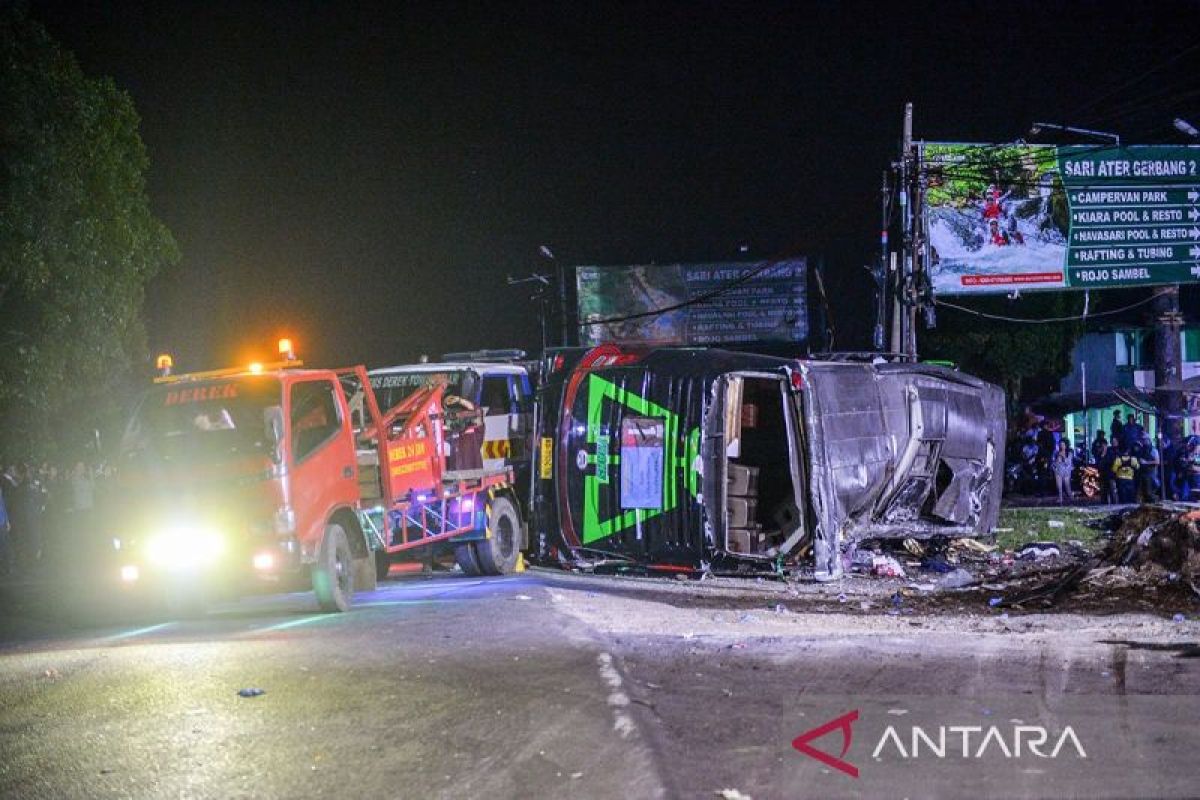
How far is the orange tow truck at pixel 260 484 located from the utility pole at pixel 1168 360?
16.4 m

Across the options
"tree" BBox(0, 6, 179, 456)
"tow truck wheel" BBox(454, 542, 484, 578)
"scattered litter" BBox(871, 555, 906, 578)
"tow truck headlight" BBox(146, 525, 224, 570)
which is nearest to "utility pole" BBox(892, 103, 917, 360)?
"scattered litter" BBox(871, 555, 906, 578)

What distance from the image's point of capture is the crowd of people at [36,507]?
18.8 m

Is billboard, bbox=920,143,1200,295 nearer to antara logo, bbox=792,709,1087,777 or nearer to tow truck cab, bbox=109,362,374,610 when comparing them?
tow truck cab, bbox=109,362,374,610

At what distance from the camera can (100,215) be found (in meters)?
21.0

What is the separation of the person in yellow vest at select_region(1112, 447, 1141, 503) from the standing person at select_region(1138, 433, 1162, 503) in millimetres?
181

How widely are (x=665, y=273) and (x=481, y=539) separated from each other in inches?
1115

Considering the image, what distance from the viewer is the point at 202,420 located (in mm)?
11234

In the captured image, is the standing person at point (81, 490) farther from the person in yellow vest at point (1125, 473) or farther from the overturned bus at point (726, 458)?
the person in yellow vest at point (1125, 473)

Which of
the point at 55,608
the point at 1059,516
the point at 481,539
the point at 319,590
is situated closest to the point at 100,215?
the point at 55,608

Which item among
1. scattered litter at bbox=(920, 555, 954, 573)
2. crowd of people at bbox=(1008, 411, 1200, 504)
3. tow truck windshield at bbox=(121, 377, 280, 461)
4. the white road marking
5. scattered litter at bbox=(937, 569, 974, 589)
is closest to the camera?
the white road marking

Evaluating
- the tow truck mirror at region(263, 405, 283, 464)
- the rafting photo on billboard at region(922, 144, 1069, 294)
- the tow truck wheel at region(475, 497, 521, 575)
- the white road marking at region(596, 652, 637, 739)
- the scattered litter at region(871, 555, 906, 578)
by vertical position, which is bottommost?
the scattered litter at region(871, 555, 906, 578)

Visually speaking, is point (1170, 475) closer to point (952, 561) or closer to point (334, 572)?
point (952, 561)

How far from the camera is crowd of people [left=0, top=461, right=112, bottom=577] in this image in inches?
739

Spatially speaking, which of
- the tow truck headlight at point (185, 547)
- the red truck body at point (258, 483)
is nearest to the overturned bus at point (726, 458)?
the red truck body at point (258, 483)
